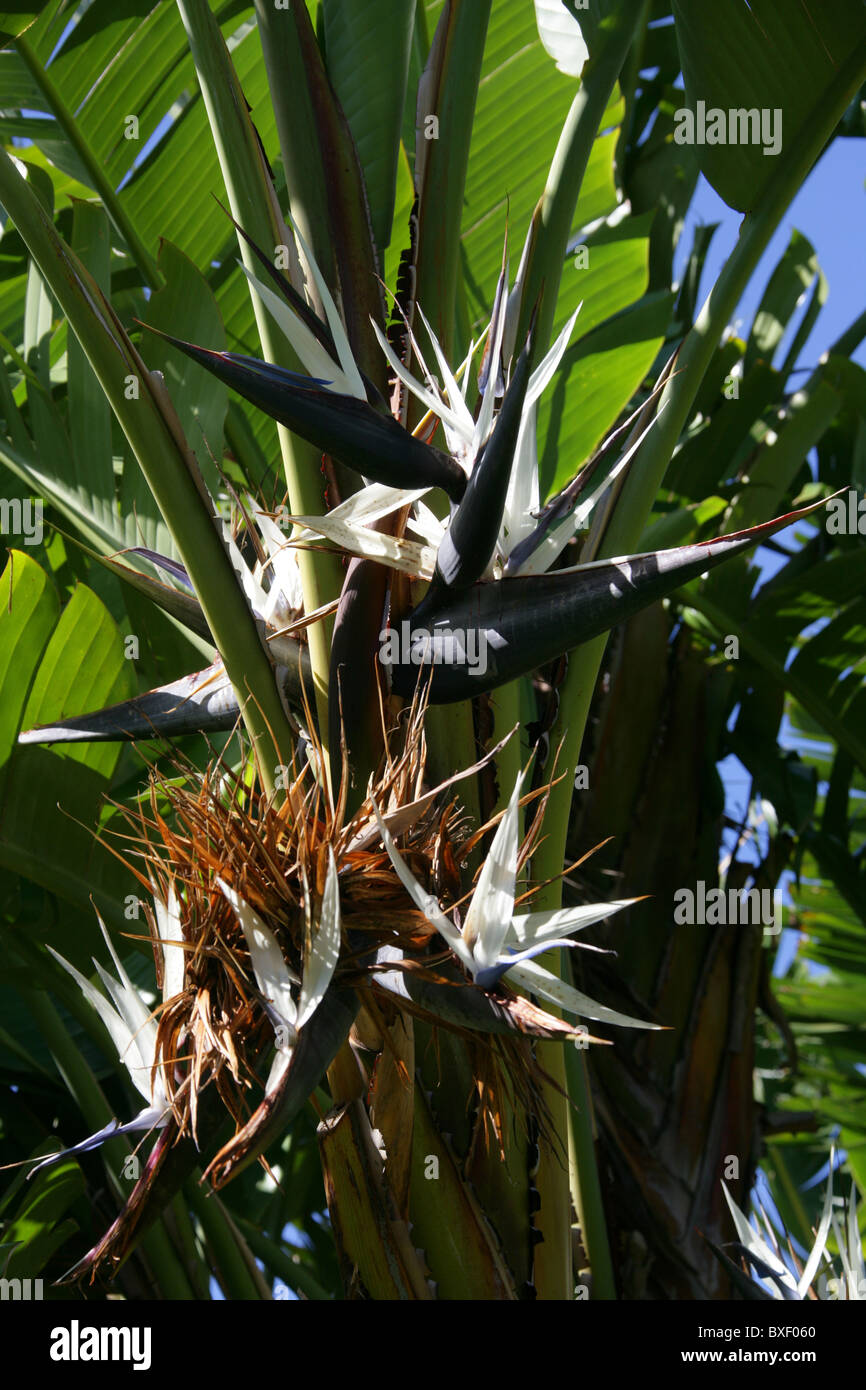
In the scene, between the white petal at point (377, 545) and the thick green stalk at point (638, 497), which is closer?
the white petal at point (377, 545)

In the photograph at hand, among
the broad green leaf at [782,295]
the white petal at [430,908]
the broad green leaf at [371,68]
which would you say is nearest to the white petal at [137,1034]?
the white petal at [430,908]

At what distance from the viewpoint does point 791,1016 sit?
2.53 m

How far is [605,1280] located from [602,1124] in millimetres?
269

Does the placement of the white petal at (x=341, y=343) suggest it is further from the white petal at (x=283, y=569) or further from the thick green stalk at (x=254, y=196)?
the white petal at (x=283, y=569)

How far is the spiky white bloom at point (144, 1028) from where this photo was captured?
678 mm

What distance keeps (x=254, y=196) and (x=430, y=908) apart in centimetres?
54

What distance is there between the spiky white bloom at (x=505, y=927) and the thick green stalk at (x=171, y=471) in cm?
16

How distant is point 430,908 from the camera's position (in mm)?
621

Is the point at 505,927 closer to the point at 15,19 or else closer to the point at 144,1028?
the point at 144,1028

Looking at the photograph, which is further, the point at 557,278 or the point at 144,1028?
the point at 557,278

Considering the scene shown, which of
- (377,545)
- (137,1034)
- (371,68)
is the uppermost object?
(371,68)

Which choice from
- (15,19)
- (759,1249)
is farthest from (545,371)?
(759,1249)

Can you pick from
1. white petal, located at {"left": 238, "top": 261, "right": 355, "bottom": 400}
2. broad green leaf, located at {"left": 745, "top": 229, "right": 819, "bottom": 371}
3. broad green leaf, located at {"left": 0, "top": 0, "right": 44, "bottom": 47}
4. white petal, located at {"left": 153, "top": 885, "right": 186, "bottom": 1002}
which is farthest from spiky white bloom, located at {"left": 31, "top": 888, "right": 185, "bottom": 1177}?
broad green leaf, located at {"left": 745, "top": 229, "right": 819, "bottom": 371}

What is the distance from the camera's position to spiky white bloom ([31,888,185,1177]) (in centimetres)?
68
